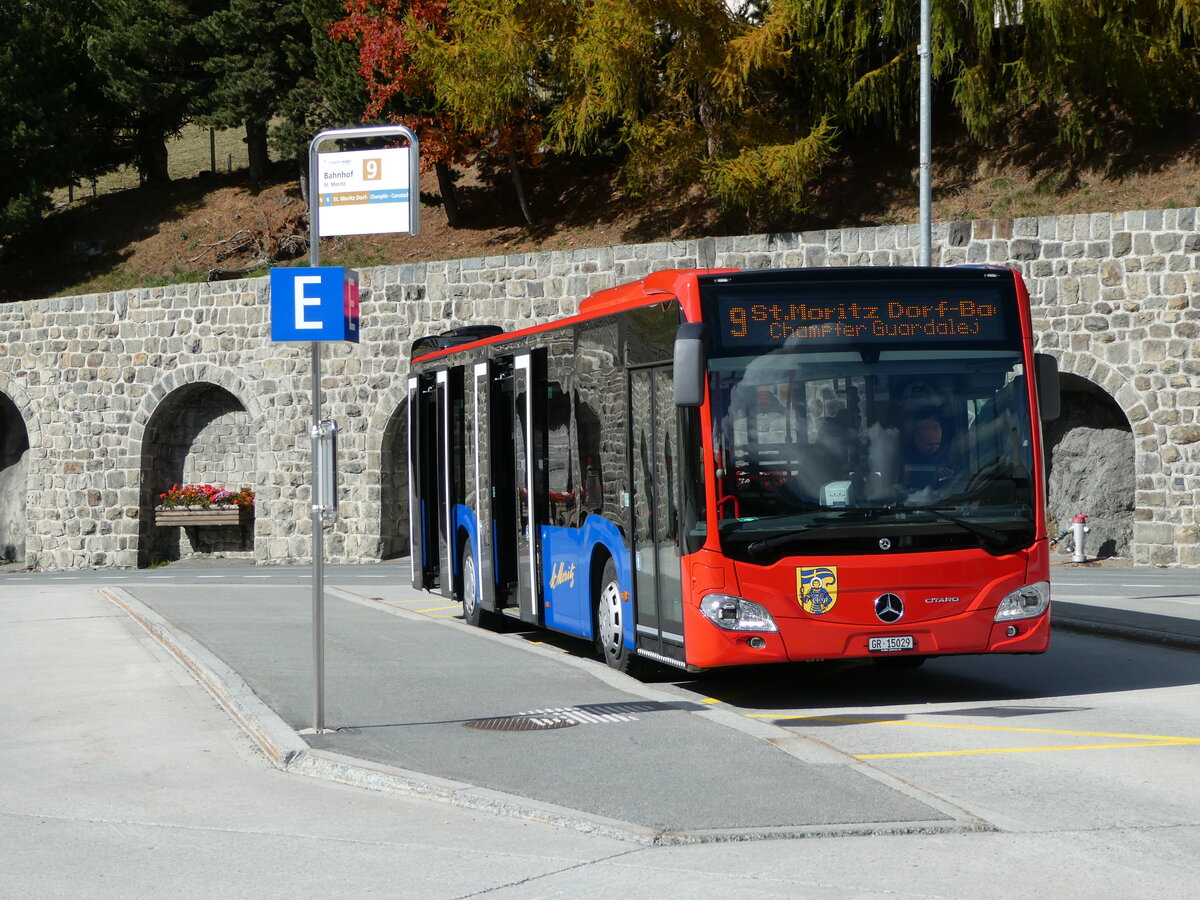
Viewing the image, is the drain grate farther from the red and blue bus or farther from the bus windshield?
the bus windshield

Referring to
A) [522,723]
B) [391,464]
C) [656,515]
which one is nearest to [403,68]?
[391,464]

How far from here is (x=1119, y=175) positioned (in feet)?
95.5

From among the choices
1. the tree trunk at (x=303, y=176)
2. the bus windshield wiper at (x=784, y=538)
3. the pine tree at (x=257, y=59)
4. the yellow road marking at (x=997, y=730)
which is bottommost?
the yellow road marking at (x=997, y=730)

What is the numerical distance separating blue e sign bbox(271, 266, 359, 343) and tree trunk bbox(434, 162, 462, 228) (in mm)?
Answer: 28255

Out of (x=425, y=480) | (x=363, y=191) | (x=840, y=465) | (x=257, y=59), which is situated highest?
(x=257, y=59)

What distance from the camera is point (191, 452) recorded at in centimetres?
3138

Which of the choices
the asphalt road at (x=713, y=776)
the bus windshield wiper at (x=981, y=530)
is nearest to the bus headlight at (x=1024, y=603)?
the bus windshield wiper at (x=981, y=530)

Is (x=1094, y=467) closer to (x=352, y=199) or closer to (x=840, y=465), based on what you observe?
(x=840, y=465)

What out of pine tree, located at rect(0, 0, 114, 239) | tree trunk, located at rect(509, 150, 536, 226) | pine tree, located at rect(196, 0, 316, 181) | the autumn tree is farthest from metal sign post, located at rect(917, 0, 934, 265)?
pine tree, located at rect(0, 0, 114, 239)

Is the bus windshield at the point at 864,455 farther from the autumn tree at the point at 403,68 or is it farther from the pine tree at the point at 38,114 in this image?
the pine tree at the point at 38,114

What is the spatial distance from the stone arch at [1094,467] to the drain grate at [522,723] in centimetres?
1572

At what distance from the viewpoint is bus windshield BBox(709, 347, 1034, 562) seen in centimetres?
1021

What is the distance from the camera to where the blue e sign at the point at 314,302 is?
30.6 ft

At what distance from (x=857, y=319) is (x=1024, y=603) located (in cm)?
217
